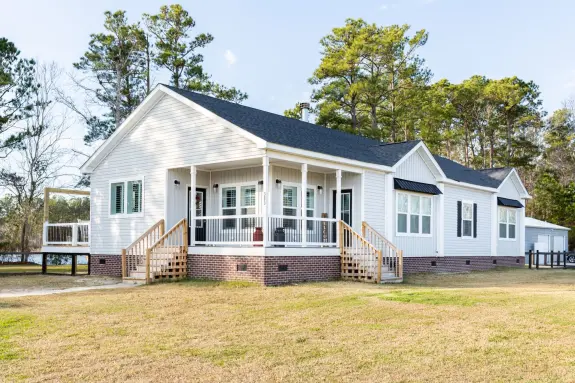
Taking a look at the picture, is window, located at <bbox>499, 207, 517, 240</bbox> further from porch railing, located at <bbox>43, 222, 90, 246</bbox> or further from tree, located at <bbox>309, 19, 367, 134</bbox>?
porch railing, located at <bbox>43, 222, 90, 246</bbox>

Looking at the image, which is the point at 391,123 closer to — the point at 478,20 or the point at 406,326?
the point at 478,20

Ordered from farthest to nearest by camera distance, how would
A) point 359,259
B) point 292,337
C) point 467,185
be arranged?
point 467,185 < point 359,259 < point 292,337

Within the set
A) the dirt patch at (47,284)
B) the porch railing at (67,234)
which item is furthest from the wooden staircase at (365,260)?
the porch railing at (67,234)

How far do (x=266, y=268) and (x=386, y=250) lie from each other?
5.11 meters

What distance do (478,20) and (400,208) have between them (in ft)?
39.1

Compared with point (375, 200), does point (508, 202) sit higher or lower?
higher

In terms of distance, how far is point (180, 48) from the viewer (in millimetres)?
36781

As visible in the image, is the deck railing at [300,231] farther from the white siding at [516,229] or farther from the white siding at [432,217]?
the white siding at [516,229]

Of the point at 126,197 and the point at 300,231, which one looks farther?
the point at 126,197

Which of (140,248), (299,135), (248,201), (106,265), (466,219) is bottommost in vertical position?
(106,265)

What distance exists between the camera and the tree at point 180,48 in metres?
36.5

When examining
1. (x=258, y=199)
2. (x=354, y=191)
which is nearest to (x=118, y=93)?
(x=258, y=199)

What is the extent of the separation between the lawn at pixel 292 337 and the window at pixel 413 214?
25.4 feet

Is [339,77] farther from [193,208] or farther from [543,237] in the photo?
[193,208]
